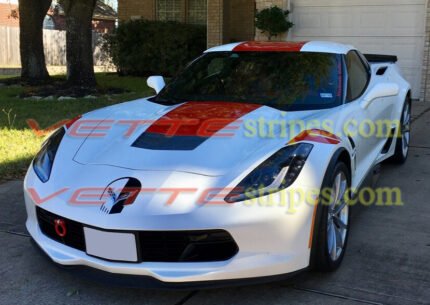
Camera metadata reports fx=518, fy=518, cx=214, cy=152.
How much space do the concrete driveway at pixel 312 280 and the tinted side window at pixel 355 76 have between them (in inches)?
40.1

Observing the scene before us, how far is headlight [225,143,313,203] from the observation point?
110 inches

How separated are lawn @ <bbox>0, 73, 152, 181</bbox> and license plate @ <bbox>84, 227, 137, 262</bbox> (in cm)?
299

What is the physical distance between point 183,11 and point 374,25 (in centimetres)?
797

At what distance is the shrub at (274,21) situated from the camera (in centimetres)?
1220

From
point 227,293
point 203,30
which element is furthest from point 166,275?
point 203,30

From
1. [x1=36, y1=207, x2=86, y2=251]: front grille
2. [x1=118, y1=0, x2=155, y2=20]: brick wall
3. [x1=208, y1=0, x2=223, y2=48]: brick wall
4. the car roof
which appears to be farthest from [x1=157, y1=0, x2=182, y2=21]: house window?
[x1=36, y1=207, x2=86, y2=251]: front grille

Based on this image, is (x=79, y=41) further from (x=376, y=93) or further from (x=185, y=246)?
(x=185, y=246)

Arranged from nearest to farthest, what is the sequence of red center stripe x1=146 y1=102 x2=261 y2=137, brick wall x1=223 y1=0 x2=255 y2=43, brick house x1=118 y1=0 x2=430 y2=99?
red center stripe x1=146 y1=102 x2=261 y2=137 < brick house x1=118 y1=0 x2=430 y2=99 < brick wall x1=223 y1=0 x2=255 y2=43

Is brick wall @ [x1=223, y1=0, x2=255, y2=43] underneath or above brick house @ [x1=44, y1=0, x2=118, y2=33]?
underneath

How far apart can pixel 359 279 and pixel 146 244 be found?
1.40 meters

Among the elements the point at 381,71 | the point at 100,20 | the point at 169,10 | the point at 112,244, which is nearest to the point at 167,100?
the point at 112,244

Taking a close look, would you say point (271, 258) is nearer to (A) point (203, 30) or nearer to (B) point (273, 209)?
(B) point (273, 209)

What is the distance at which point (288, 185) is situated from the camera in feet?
9.35

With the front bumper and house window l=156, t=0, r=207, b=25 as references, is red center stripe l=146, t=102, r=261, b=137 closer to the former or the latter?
the front bumper
